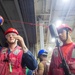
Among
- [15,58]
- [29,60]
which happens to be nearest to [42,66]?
[29,60]

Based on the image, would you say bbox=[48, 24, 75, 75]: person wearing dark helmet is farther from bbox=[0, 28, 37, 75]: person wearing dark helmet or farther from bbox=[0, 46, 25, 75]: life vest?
bbox=[0, 46, 25, 75]: life vest

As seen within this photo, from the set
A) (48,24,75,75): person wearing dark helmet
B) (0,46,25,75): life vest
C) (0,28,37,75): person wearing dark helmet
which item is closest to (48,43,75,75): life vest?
(48,24,75,75): person wearing dark helmet

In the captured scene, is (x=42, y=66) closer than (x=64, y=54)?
No

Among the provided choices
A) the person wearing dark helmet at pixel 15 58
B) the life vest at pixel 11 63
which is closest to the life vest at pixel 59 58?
the person wearing dark helmet at pixel 15 58

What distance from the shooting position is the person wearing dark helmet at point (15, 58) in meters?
2.01

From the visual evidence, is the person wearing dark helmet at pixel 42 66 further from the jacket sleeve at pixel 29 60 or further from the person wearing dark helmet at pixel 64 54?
the jacket sleeve at pixel 29 60

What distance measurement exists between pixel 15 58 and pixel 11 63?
0.26 feet

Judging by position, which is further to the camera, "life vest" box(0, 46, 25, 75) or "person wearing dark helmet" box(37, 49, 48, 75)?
"person wearing dark helmet" box(37, 49, 48, 75)

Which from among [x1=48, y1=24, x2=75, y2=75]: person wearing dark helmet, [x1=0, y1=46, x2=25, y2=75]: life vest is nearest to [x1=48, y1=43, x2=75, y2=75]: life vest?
[x1=48, y1=24, x2=75, y2=75]: person wearing dark helmet

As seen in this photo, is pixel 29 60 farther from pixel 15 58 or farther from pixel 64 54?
pixel 64 54

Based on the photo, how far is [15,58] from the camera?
6.80 feet

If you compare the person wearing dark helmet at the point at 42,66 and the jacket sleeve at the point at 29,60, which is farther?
the person wearing dark helmet at the point at 42,66

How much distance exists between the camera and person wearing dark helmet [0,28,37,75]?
6.61ft

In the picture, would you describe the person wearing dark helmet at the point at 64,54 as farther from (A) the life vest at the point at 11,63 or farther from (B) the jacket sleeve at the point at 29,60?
(A) the life vest at the point at 11,63
